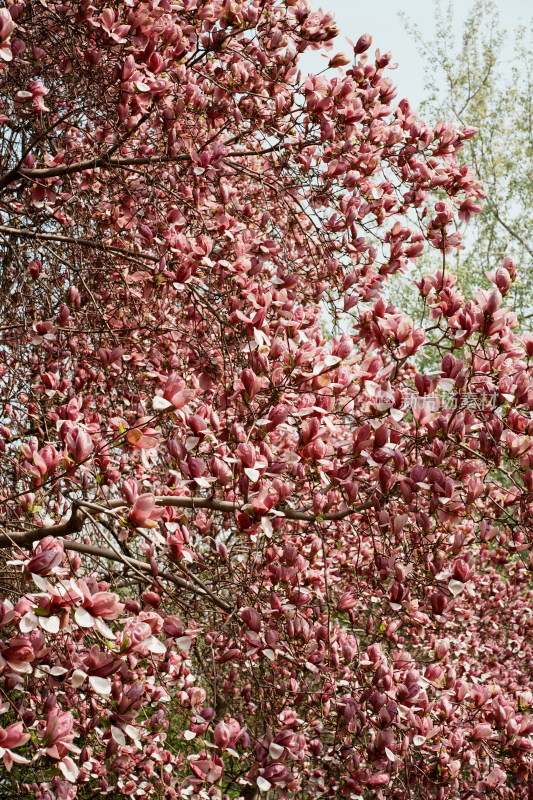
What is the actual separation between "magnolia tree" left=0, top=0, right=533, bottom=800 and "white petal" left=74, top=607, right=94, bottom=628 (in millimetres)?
33

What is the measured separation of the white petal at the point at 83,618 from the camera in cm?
128

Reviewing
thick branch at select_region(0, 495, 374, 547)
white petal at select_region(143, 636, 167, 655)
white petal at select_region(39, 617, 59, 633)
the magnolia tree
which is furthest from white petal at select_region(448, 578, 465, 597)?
→ white petal at select_region(39, 617, 59, 633)

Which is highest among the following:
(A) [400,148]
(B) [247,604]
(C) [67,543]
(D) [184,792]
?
(A) [400,148]

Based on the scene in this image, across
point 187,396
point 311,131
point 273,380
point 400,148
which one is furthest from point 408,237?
point 187,396

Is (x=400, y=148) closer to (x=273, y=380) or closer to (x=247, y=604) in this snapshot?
(x=273, y=380)

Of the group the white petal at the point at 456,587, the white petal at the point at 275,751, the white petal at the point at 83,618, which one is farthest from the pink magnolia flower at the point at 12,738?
the white petal at the point at 456,587

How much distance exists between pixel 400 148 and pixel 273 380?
1.39 meters

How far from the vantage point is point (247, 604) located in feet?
6.91

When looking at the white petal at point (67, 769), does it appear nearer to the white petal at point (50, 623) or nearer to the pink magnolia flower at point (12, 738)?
the pink magnolia flower at point (12, 738)

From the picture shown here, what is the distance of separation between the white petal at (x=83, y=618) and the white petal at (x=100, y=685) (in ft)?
0.40

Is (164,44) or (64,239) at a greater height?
(164,44)

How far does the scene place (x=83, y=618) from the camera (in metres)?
1.28

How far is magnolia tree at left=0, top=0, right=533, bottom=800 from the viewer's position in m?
1.70

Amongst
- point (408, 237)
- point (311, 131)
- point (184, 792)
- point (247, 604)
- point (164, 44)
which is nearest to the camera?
point (184, 792)
